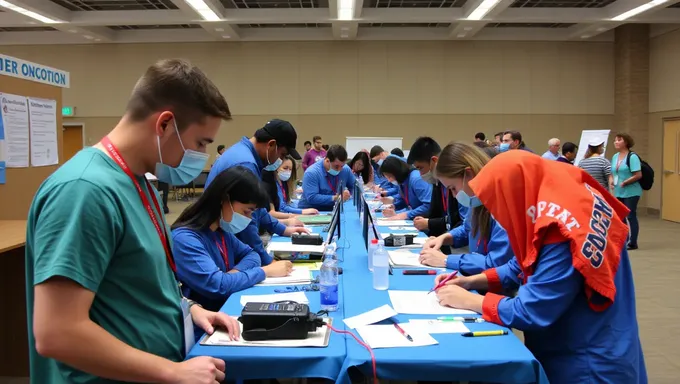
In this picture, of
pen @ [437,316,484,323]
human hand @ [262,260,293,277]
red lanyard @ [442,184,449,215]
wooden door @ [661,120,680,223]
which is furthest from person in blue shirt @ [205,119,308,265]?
wooden door @ [661,120,680,223]

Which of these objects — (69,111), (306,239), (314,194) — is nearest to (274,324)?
(306,239)

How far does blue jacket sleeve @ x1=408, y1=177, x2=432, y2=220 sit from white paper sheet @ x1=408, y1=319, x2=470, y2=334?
275 cm

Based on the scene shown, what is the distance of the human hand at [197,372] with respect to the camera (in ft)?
3.34

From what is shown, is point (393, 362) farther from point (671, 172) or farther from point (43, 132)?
point (671, 172)

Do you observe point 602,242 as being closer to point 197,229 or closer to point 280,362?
point 280,362

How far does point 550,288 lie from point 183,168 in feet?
3.68

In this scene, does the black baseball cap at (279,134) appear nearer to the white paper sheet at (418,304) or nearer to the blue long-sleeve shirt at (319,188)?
the white paper sheet at (418,304)

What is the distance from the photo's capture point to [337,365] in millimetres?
1524

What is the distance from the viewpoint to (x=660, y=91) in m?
10.3

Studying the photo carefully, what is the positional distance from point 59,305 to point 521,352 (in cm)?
131

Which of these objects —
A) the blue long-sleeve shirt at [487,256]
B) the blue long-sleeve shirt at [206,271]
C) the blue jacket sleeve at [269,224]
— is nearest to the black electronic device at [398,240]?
the blue long-sleeve shirt at [487,256]

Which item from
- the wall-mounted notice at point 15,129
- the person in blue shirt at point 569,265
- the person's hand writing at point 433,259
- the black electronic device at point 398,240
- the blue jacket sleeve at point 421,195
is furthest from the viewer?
the blue jacket sleeve at point 421,195

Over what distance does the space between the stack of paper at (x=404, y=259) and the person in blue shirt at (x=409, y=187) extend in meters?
1.68

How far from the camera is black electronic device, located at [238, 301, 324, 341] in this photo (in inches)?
64.1
